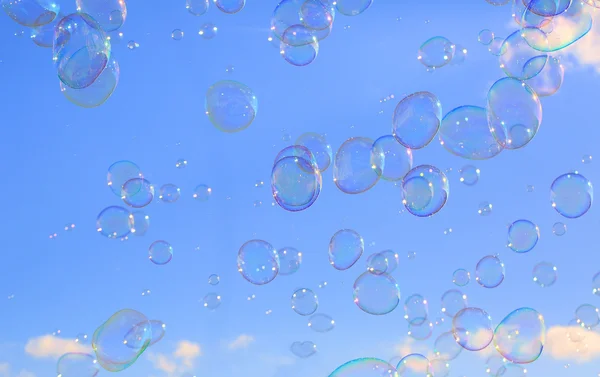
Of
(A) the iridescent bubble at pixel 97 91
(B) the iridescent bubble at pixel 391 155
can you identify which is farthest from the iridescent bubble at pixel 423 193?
(A) the iridescent bubble at pixel 97 91

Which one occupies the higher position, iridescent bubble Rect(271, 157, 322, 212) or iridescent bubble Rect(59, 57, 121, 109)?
iridescent bubble Rect(59, 57, 121, 109)

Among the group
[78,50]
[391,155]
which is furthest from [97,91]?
[391,155]

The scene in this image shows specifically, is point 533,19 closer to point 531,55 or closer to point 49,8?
point 531,55

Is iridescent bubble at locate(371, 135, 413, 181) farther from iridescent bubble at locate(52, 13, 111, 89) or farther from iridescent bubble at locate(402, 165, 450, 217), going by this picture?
iridescent bubble at locate(52, 13, 111, 89)

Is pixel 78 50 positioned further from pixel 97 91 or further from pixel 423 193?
pixel 423 193

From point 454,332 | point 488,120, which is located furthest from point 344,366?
point 488,120

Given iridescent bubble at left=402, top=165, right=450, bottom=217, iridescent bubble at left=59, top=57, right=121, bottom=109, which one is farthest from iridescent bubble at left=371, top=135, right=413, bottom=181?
iridescent bubble at left=59, top=57, right=121, bottom=109

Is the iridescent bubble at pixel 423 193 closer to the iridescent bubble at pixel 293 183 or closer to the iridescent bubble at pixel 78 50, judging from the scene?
the iridescent bubble at pixel 293 183
